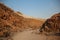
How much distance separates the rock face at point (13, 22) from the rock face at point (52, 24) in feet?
0.39

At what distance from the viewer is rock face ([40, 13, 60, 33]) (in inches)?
92.1

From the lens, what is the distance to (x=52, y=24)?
7.80 ft

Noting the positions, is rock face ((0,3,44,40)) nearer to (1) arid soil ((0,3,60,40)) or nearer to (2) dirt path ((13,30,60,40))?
(1) arid soil ((0,3,60,40))

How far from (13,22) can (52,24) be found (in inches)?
30.4

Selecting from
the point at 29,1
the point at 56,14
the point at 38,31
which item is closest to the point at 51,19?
the point at 56,14

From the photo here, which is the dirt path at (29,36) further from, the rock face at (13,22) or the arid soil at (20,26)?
the rock face at (13,22)

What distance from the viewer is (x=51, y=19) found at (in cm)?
240

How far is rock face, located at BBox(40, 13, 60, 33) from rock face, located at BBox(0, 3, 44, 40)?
0.39ft

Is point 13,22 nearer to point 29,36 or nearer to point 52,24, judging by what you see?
point 29,36

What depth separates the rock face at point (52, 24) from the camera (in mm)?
2340

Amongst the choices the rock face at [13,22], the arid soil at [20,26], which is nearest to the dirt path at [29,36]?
the arid soil at [20,26]

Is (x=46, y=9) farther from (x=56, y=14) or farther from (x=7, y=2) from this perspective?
(x=7, y=2)

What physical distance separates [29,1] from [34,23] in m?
0.49

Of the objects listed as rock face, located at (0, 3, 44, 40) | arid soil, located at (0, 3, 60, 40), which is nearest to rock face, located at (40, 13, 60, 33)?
arid soil, located at (0, 3, 60, 40)
